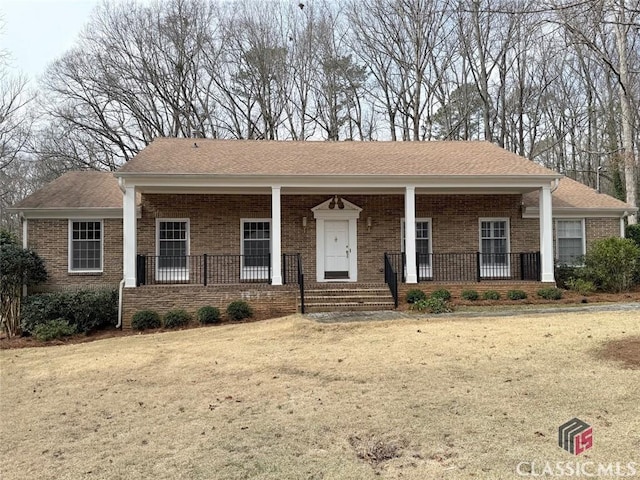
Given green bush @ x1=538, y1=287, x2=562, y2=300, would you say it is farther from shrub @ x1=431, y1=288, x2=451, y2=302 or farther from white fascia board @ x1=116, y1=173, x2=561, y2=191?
white fascia board @ x1=116, y1=173, x2=561, y2=191

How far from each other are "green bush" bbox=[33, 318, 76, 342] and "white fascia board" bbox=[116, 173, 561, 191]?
3.98 metres

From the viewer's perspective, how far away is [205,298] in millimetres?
12758

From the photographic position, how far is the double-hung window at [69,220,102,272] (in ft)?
48.9

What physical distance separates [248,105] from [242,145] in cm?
1351

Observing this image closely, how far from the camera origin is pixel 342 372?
262 inches

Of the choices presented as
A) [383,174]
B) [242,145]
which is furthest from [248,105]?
[383,174]

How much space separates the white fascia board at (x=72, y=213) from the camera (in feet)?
47.9

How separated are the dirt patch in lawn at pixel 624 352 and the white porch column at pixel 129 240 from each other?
1081 centimetres

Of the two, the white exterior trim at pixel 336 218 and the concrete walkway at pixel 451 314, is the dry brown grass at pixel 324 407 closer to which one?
the concrete walkway at pixel 451 314

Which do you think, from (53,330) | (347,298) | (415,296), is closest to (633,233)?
(415,296)

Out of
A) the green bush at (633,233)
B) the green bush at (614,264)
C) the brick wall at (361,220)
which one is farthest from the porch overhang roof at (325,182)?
the green bush at (633,233)

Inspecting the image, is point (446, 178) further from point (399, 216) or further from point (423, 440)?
point (423, 440)

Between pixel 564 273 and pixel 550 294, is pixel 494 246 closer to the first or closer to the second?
pixel 564 273

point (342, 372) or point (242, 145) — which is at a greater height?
point (242, 145)
